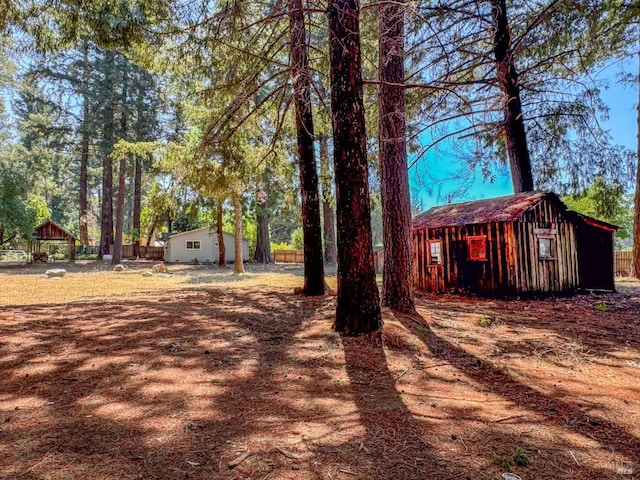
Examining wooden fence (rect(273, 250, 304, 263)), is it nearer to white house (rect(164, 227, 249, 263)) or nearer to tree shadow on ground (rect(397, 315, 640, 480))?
white house (rect(164, 227, 249, 263))

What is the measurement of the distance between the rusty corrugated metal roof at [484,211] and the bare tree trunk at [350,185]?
618 centimetres

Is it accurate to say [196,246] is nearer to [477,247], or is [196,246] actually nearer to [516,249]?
[477,247]

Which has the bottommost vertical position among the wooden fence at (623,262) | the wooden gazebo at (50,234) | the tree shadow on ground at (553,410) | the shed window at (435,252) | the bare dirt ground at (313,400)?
the tree shadow on ground at (553,410)

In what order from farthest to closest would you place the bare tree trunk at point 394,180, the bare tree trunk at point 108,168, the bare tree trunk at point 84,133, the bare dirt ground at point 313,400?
the bare tree trunk at point 84,133 < the bare tree trunk at point 108,168 < the bare tree trunk at point 394,180 < the bare dirt ground at point 313,400

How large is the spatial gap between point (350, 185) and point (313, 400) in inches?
99.7

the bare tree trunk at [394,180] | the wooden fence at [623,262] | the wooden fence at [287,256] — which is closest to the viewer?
the bare tree trunk at [394,180]

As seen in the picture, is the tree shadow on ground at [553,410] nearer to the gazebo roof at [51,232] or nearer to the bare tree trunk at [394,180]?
the bare tree trunk at [394,180]

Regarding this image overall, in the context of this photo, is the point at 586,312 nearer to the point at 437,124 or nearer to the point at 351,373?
the point at 437,124

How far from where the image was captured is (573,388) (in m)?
3.29

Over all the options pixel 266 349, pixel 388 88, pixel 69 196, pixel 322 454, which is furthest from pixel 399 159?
pixel 69 196

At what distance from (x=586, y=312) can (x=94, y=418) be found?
824 cm

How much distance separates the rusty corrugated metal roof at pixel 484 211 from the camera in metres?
9.53

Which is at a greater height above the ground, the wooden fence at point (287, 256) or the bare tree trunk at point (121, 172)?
the bare tree trunk at point (121, 172)

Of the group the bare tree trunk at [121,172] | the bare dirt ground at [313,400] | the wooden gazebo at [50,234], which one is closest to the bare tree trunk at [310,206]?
the bare dirt ground at [313,400]
